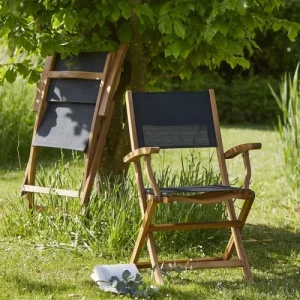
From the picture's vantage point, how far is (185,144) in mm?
5098

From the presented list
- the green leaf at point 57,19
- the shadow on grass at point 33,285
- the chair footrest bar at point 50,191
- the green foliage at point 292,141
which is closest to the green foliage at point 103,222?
the chair footrest bar at point 50,191

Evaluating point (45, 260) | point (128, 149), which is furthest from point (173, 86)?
point (45, 260)

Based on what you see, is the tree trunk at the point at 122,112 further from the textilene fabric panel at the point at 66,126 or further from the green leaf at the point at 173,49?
the green leaf at the point at 173,49

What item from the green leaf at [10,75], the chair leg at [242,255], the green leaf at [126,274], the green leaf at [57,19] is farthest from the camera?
the green leaf at [10,75]

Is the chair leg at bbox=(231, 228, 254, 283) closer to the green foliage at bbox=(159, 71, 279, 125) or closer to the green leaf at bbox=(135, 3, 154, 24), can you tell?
the green leaf at bbox=(135, 3, 154, 24)

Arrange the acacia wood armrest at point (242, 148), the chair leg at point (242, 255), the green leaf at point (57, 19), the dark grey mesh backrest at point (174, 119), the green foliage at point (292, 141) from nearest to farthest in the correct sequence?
the chair leg at point (242, 255) → the acacia wood armrest at point (242, 148) → the dark grey mesh backrest at point (174, 119) → the green leaf at point (57, 19) → the green foliage at point (292, 141)

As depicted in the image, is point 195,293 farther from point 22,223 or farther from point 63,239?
point 22,223

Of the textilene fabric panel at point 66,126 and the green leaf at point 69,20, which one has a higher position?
the green leaf at point 69,20

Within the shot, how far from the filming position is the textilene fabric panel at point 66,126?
5.52m

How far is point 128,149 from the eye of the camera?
5.99 metres

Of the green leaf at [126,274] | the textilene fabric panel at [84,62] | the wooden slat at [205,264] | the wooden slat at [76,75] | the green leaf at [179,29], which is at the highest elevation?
the green leaf at [179,29]

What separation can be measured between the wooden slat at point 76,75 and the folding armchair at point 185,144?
1.90ft

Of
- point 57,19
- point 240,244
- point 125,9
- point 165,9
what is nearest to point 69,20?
point 57,19

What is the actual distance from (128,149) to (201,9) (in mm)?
1278
